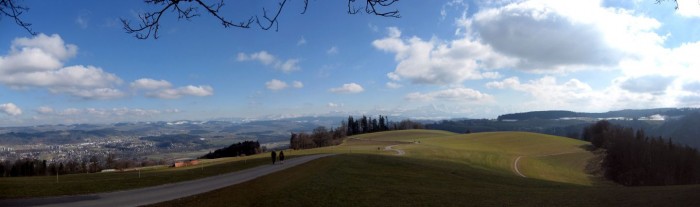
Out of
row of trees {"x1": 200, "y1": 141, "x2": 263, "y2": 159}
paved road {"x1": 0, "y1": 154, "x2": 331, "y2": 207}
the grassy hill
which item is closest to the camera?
the grassy hill

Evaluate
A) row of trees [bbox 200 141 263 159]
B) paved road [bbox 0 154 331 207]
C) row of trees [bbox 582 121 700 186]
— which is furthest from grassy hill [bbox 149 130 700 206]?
row of trees [bbox 200 141 263 159]

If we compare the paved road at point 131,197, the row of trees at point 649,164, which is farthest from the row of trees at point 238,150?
the paved road at point 131,197

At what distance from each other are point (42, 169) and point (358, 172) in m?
90.0

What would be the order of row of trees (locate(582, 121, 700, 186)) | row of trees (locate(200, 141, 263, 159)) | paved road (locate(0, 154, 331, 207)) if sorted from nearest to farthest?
paved road (locate(0, 154, 331, 207))
row of trees (locate(582, 121, 700, 186))
row of trees (locate(200, 141, 263, 159))

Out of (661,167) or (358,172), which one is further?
(661,167)

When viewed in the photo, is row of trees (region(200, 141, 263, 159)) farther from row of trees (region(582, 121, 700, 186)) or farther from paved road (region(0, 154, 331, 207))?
paved road (region(0, 154, 331, 207))

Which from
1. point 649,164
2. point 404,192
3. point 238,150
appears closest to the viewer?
point 404,192

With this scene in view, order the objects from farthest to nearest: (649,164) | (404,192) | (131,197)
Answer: (649,164) < (404,192) < (131,197)

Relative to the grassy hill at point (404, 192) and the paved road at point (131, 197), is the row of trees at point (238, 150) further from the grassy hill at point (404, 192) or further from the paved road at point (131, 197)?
the paved road at point (131, 197)

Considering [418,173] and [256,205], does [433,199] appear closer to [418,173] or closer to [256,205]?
[256,205]

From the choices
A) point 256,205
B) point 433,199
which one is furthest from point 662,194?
point 256,205

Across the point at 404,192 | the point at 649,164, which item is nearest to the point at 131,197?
the point at 404,192

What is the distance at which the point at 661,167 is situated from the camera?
8519cm

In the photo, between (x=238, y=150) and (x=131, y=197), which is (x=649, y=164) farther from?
(x=238, y=150)
